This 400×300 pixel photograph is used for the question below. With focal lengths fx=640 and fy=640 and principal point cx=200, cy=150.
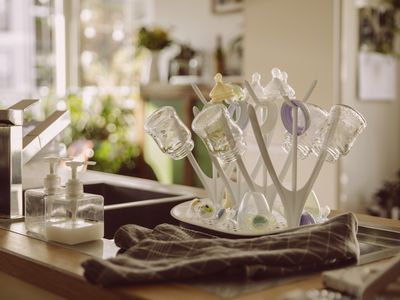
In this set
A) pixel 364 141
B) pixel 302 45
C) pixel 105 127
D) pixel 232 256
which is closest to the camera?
pixel 232 256

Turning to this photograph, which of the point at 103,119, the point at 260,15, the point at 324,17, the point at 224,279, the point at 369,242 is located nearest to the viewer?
the point at 224,279

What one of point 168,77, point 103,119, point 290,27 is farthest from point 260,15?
point 103,119

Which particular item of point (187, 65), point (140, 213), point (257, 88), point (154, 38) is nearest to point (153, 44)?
point (154, 38)

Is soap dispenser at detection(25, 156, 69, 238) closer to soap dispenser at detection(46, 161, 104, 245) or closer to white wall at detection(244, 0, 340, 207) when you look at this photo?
soap dispenser at detection(46, 161, 104, 245)

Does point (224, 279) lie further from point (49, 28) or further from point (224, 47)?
point (49, 28)

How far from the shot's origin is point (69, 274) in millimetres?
1056

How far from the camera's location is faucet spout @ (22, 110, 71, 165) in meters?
1.70

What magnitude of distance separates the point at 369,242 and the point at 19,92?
15.9ft

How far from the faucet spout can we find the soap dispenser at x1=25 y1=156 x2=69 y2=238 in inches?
11.3

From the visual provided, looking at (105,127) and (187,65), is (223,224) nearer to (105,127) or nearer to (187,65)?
(187,65)

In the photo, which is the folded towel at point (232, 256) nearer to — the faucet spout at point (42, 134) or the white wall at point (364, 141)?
the faucet spout at point (42, 134)

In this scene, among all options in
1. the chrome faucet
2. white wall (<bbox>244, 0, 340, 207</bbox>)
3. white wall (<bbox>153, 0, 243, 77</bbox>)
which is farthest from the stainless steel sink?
white wall (<bbox>153, 0, 243, 77</bbox>)

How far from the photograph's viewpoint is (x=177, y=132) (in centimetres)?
134

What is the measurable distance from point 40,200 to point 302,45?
8.31 feet
